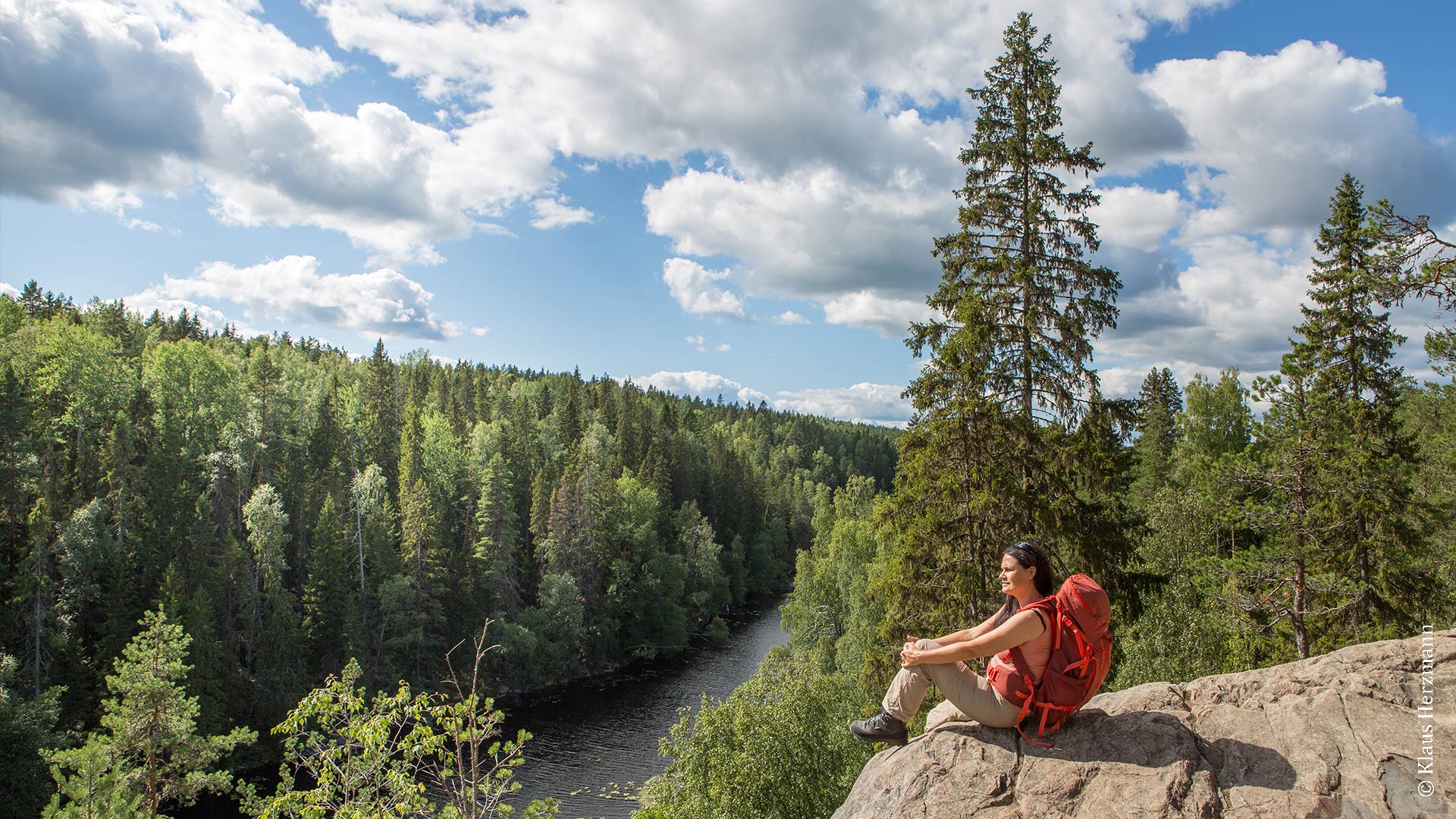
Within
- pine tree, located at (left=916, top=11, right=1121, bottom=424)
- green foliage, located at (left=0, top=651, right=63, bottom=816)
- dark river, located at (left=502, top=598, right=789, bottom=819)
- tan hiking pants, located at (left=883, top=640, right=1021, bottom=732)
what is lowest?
dark river, located at (left=502, top=598, right=789, bottom=819)

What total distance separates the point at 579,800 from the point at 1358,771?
28.8m

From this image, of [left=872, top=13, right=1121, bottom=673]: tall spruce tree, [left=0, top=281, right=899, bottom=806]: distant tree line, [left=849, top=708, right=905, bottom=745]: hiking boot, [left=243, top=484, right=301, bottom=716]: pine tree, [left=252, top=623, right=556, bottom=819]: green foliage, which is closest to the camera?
[left=849, top=708, right=905, bottom=745]: hiking boot

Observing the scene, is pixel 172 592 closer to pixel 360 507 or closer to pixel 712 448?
pixel 360 507

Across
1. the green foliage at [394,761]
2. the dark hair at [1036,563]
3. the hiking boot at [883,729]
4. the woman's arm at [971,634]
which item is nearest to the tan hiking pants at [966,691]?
the woman's arm at [971,634]

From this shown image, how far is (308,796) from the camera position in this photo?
26.8 ft

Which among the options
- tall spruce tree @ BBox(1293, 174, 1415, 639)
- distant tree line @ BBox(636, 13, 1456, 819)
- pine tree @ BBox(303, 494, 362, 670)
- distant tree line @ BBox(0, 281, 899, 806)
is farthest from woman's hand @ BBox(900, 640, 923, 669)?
pine tree @ BBox(303, 494, 362, 670)

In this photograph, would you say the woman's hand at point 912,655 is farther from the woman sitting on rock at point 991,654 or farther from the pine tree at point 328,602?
the pine tree at point 328,602

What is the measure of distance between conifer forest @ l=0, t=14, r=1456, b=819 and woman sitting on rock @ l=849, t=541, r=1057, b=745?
4033 millimetres

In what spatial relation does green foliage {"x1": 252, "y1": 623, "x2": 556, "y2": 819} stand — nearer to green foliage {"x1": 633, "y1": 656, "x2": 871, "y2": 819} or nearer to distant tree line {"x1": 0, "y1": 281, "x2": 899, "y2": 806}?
green foliage {"x1": 633, "y1": 656, "x2": 871, "y2": 819}

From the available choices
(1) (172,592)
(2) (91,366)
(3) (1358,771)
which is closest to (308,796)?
(3) (1358,771)

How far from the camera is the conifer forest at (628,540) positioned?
13.5 m

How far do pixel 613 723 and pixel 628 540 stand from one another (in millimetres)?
20211

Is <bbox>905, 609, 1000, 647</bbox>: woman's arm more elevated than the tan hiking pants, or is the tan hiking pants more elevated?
<bbox>905, 609, 1000, 647</bbox>: woman's arm

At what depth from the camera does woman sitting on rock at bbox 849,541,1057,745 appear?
5.58 m
